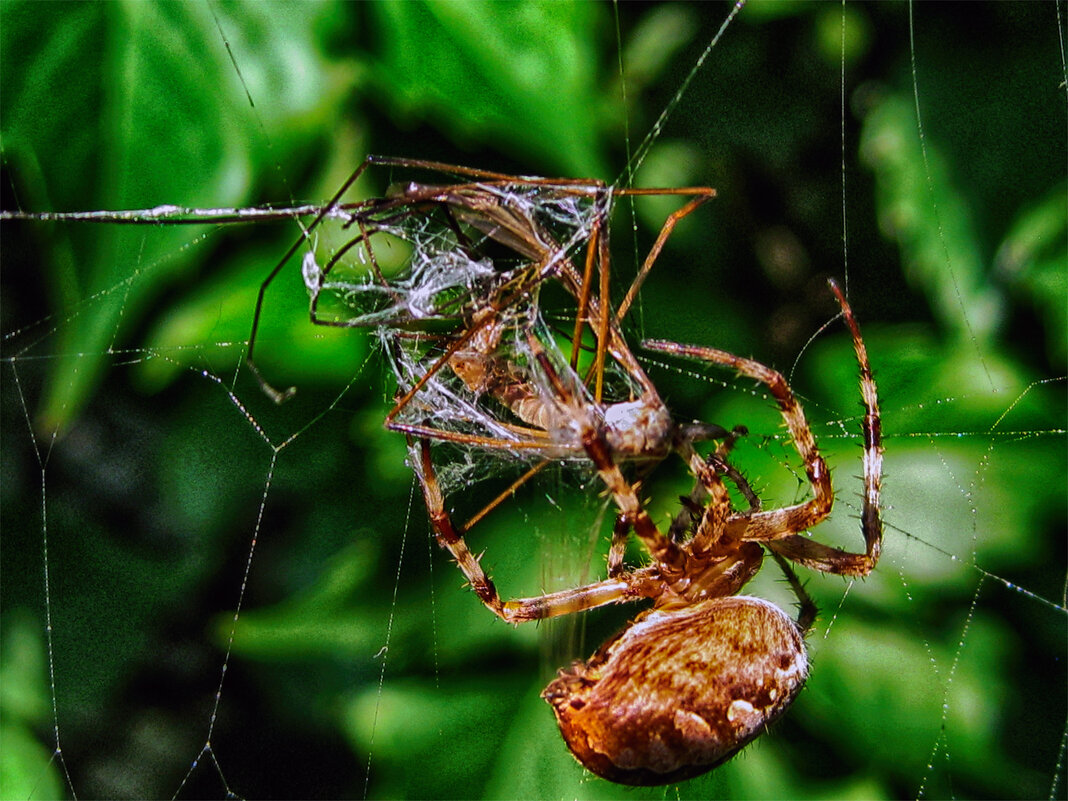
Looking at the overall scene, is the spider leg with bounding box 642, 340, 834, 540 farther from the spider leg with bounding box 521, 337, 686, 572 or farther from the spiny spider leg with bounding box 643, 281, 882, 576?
the spider leg with bounding box 521, 337, 686, 572

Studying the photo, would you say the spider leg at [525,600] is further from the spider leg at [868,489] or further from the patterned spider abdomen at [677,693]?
the spider leg at [868,489]

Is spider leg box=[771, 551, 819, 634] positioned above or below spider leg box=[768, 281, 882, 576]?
below

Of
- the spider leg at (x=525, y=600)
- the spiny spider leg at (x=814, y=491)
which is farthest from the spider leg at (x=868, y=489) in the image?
the spider leg at (x=525, y=600)

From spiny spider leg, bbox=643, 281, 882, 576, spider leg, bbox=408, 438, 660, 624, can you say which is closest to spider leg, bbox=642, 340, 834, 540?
spiny spider leg, bbox=643, 281, 882, 576

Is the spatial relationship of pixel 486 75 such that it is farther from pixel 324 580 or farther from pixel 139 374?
pixel 324 580

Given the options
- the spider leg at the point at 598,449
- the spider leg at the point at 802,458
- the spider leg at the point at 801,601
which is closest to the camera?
the spider leg at the point at 598,449

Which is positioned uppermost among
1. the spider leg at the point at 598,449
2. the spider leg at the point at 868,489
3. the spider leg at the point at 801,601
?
the spider leg at the point at 598,449

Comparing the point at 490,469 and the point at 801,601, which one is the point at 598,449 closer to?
the point at 490,469
